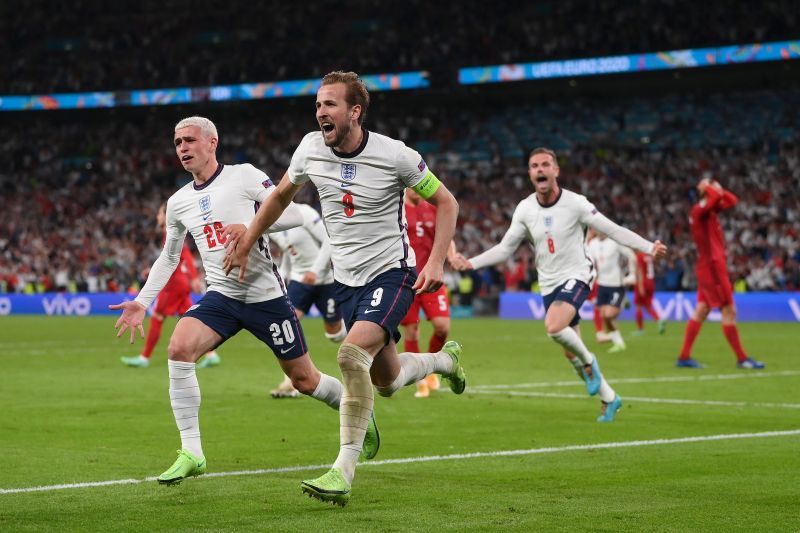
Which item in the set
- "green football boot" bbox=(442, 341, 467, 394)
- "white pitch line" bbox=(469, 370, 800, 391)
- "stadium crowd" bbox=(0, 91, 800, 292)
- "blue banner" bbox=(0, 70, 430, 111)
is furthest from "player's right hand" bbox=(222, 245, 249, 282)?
"blue banner" bbox=(0, 70, 430, 111)

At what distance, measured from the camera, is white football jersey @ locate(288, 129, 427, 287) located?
23.9 feet

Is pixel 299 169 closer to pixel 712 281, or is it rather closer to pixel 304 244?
pixel 304 244

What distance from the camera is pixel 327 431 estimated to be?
10.5 metres

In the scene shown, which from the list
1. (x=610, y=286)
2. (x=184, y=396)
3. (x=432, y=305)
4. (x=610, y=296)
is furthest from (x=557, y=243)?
(x=610, y=286)

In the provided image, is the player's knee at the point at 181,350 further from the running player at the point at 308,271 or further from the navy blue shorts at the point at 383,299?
the running player at the point at 308,271

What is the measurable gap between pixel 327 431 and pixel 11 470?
3.02 m

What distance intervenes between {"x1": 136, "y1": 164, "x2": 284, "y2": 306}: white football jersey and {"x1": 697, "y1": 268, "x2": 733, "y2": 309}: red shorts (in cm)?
1075

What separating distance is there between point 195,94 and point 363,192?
152ft

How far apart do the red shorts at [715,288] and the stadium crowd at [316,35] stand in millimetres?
25880

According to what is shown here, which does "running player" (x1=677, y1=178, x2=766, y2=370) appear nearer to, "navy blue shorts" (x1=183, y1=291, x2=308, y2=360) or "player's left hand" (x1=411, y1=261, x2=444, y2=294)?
"navy blue shorts" (x1=183, y1=291, x2=308, y2=360)

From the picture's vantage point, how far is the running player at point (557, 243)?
11438 millimetres

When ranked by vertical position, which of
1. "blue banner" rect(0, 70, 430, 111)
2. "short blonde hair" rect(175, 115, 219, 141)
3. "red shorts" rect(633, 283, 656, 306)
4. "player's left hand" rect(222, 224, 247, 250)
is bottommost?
"red shorts" rect(633, 283, 656, 306)

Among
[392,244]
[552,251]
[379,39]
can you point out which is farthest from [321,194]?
[379,39]

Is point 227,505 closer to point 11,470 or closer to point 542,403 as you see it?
point 11,470
